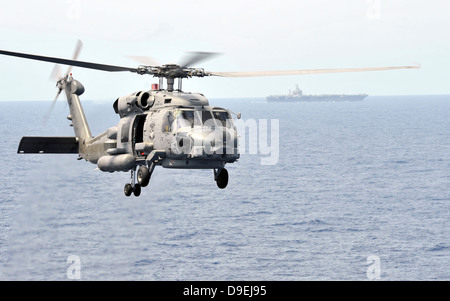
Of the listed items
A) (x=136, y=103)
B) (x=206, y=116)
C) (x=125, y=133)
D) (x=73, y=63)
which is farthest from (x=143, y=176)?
(x=73, y=63)

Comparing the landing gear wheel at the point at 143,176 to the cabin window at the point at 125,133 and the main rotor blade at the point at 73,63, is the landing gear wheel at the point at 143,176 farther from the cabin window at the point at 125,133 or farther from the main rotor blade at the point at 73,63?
the main rotor blade at the point at 73,63

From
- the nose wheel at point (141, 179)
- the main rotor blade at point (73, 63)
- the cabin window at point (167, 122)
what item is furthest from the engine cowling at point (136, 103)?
the nose wheel at point (141, 179)

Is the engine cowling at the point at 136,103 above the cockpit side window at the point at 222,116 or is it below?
above

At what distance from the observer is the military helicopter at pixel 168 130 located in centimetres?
3039

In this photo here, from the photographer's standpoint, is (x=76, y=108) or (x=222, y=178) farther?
(x=76, y=108)

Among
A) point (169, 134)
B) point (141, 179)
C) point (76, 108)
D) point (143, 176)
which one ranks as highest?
point (76, 108)

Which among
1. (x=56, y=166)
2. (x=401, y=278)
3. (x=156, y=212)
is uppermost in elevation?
(x=56, y=166)

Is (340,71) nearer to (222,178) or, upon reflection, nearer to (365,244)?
(222,178)

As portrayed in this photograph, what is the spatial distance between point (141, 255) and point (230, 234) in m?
26.5

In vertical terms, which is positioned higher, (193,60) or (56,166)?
(193,60)

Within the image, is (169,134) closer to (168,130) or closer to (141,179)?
(168,130)

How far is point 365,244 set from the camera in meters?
186

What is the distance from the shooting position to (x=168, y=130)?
103 feet

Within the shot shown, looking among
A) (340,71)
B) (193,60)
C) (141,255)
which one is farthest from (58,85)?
(141,255)
